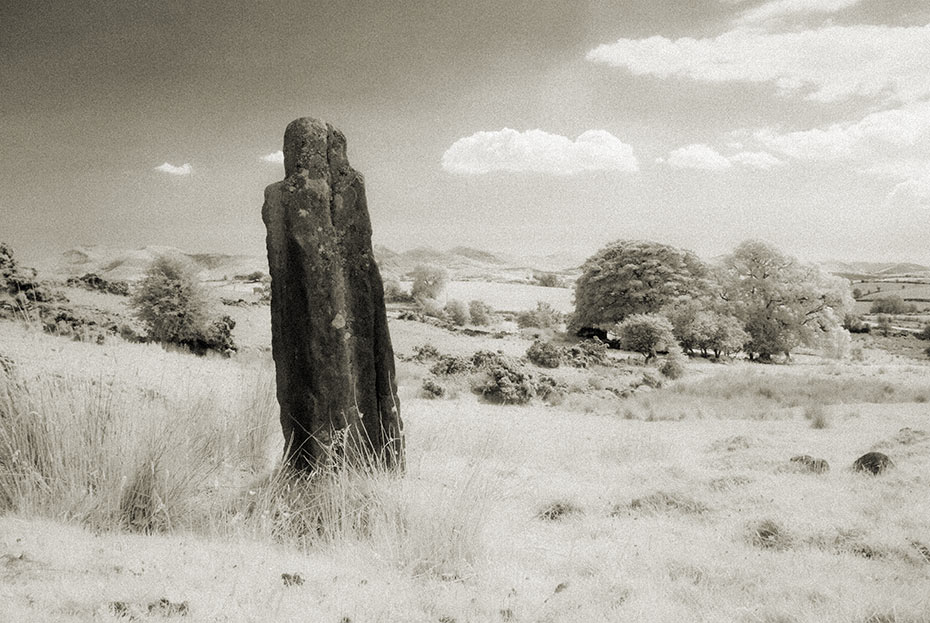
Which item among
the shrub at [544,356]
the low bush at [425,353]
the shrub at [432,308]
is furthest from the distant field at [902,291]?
the low bush at [425,353]

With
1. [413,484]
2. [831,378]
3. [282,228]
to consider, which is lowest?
[831,378]

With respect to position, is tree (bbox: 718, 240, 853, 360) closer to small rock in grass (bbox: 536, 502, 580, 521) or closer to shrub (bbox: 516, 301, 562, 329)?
shrub (bbox: 516, 301, 562, 329)

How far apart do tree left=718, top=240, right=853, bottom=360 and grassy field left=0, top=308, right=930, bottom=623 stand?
27021 millimetres

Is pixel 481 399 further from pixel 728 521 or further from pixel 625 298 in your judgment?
pixel 625 298

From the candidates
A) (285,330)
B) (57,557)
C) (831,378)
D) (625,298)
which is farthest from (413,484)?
(625,298)

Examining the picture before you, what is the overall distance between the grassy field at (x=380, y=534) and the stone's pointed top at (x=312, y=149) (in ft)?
7.56

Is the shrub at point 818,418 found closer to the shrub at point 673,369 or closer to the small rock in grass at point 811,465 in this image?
the small rock in grass at point 811,465

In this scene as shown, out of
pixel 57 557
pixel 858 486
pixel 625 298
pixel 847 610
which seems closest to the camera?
pixel 57 557

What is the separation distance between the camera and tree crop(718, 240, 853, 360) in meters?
31.4

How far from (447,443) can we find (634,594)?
5.34m

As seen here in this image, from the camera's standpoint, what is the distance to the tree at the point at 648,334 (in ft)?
92.2

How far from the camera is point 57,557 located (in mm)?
2871

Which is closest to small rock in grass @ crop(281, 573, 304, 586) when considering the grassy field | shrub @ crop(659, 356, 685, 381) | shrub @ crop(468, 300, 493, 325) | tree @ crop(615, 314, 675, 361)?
the grassy field

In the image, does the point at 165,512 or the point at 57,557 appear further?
the point at 165,512
